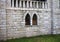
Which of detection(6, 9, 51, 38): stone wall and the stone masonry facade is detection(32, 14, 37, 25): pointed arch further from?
detection(6, 9, 51, 38): stone wall

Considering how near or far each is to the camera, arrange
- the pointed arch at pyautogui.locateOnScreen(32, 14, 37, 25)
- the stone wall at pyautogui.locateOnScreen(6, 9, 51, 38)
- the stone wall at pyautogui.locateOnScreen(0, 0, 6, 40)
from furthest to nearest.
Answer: the pointed arch at pyautogui.locateOnScreen(32, 14, 37, 25) < the stone wall at pyautogui.locateOnScreen(6, 9, 51, 38) < the stone wall at pyautogui.locateOnScreen(0, 0, 6, 40)

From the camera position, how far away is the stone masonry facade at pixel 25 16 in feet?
37.0

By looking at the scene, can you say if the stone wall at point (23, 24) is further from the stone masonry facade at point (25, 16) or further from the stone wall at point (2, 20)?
the stone wall at point (2, 20)

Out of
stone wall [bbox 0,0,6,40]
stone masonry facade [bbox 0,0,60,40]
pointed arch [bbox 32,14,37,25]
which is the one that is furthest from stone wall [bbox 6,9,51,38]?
stone wall [bbox 0,0,6,40]

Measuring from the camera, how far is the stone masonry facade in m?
11.3

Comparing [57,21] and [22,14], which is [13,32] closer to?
[22,14]

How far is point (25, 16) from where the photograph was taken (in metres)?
12.1

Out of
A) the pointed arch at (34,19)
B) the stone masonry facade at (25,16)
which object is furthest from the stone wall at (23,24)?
the pointed arch at (34,19)

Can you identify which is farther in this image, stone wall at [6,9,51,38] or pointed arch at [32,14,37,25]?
pointed arch at [32,14,37,25]

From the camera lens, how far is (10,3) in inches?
452

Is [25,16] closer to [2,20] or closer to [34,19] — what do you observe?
[34,19]

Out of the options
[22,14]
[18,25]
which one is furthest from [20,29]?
[22,14]

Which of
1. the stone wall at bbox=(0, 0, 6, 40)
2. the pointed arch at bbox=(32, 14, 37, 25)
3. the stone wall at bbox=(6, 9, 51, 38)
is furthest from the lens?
the pointed arch at bbox=(32, 14, 37, 25)

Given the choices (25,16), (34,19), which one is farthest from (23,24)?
(34,19)
